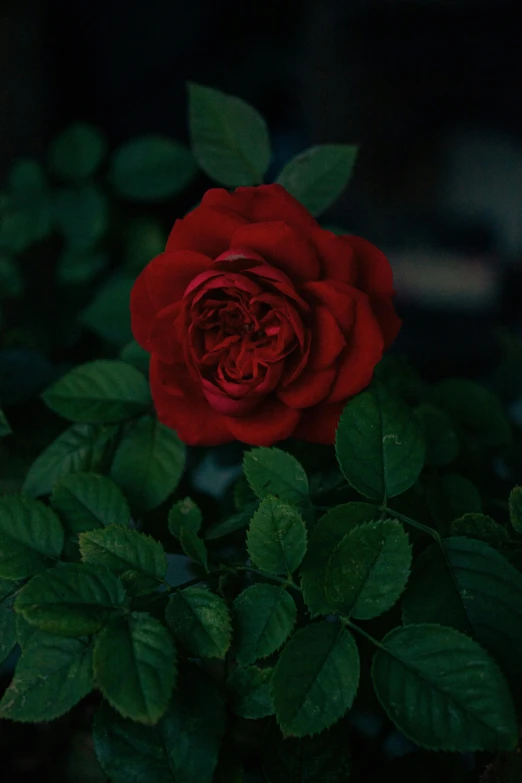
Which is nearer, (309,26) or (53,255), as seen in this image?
(53,255)

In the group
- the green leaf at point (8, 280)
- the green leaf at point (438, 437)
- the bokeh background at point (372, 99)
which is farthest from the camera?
the bokeh background at point (372, 99)

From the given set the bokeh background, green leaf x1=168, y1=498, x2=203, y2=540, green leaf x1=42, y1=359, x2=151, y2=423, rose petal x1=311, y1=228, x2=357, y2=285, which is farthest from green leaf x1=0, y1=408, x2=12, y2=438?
the bokeh background

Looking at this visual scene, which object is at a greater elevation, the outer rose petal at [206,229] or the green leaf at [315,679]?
the outer rose petal at [206,229]

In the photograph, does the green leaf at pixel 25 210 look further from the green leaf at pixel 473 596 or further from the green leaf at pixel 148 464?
the green leaf at pixel 473 596

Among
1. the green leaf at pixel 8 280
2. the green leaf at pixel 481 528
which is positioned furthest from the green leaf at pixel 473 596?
the green leaf at pixel 8 280

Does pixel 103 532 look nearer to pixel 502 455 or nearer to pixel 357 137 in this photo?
pixel 502 455

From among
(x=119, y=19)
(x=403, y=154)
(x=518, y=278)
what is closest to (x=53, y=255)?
(x=119, y=19)
